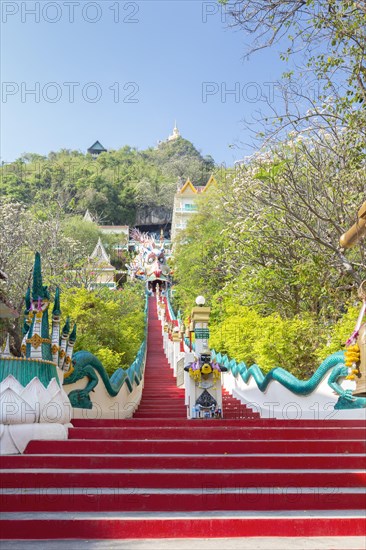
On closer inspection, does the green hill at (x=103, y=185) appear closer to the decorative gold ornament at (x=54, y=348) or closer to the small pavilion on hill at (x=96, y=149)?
the small pavilion on hill at (x=96, y=149)

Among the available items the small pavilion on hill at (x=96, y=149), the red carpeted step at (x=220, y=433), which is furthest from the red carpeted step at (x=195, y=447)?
the small pavilion on hill at (x=96, y=149)

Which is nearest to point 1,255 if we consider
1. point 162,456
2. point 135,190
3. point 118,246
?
point 162,456

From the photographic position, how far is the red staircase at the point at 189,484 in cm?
454

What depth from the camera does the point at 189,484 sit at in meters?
5.36

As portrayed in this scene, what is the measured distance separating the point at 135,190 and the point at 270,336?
3018 inches

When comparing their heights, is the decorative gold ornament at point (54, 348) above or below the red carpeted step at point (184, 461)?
above

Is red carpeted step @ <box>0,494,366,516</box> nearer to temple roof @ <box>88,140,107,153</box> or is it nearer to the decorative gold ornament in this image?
the decorative gold ornament

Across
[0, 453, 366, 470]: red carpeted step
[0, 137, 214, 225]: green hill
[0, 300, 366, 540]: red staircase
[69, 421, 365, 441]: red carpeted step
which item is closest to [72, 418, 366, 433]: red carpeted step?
[69, 421, 365, 441]: red carpeted step

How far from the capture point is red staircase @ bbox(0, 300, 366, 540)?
4.54m

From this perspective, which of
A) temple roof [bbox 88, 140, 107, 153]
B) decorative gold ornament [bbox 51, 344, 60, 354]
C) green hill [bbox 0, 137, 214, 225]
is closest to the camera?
decorative gold ornament [bbox 51, 344, 60, 354]

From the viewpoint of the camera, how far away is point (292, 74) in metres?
10.9

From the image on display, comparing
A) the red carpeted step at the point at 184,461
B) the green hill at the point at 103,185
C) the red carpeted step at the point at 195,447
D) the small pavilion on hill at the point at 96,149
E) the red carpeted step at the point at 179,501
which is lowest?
the red carpeted step at the point at 179,501

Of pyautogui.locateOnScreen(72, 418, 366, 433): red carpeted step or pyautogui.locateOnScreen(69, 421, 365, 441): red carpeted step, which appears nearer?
pyautogui.locateOnScreen(69, 421, 365, 441): red carpeted step

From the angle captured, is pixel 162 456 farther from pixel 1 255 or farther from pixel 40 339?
pixel 1 255
